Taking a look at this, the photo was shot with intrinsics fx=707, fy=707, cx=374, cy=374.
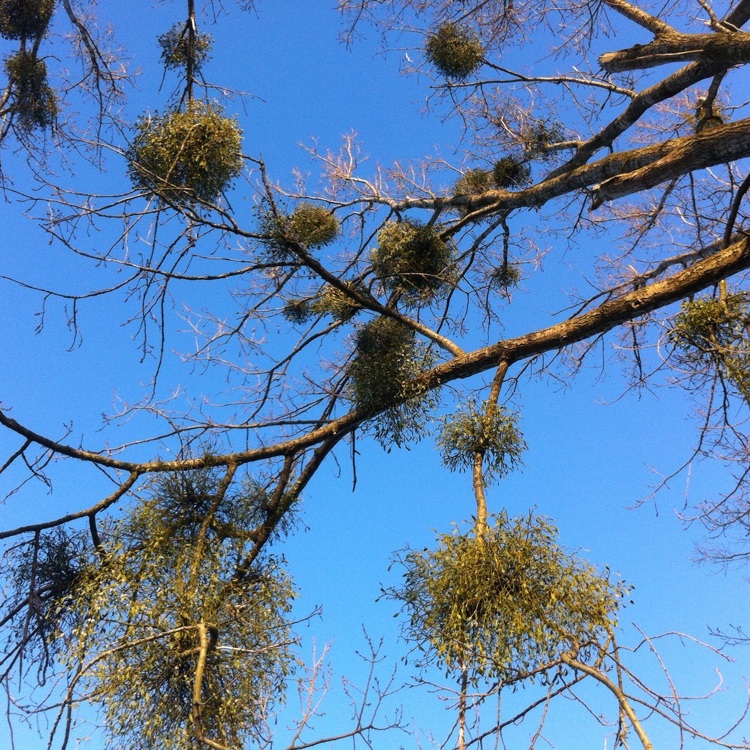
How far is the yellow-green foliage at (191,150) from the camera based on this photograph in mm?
4098

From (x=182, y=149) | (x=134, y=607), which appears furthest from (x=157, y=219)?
(x=134, y=607)

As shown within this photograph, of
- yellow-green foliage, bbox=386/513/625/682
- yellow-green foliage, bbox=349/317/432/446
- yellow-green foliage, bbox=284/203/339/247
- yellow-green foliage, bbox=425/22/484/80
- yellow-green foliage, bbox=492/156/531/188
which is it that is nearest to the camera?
yellow-green foliage, bbox=386/513/625/682

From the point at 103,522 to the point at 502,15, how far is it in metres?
4.95

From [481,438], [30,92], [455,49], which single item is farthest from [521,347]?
[30,92]

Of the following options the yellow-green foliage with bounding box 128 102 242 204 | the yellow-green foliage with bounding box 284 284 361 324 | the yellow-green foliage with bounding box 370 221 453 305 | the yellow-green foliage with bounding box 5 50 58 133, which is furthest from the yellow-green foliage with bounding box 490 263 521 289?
the yellow-green foliage with bounding box 5 50 58 133

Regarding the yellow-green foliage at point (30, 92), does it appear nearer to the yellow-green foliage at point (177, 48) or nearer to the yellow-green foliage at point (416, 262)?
the yellow-green foliage at point (177, 48)

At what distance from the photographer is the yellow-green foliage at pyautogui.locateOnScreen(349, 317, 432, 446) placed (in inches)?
168

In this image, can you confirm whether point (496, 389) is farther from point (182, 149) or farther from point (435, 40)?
point (435, 40)

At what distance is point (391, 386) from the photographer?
14.0 ft

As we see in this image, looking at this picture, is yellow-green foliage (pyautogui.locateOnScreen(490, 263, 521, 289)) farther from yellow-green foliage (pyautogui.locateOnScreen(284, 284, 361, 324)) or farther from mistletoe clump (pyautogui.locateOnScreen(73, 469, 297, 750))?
mistletoe clump (pyautogui.locateOnScreen(73, 469, 297, 750))

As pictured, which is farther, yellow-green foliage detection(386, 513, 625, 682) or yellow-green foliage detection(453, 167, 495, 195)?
yellow-green foliage detection(453, 167, 495, 195)

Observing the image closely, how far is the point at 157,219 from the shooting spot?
3.94 m

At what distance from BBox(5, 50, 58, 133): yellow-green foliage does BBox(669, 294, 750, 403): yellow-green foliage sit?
556 cm

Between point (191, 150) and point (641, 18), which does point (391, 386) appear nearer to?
point (191, 150)
